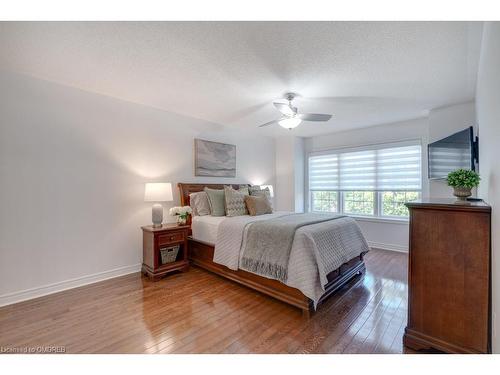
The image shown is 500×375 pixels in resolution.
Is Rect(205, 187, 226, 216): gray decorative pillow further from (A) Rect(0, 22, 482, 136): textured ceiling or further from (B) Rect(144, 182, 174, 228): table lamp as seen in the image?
(A) Rect(0, 22, 482, 136): textured ceiling

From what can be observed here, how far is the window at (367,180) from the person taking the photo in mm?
4215

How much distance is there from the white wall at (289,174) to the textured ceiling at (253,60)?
2.08 metres

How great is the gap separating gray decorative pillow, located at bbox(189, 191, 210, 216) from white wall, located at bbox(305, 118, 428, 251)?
316cm

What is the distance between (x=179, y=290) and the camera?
8.75ft

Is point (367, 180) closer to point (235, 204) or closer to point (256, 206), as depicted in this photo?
point (256, 206)

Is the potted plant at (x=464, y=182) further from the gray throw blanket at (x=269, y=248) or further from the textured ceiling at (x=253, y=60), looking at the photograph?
the gray throw blanket at (x=269, y=248)

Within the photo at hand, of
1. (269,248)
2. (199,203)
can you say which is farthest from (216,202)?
(269,248)

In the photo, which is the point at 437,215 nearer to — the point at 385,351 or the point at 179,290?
the point at 385,351

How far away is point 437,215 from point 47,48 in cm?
339

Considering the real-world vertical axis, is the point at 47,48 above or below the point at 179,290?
above
